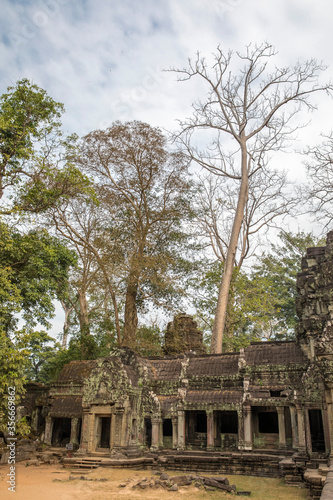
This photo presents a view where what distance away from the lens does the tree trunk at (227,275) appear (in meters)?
21.5

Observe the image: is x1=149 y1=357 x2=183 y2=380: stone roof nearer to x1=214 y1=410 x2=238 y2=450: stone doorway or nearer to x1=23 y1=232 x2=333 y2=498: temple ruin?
x1=23 y1=232 x2=333 y2=498: temple ruin

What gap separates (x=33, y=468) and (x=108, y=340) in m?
11.8

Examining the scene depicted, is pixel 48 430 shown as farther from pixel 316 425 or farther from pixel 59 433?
pixel 316 425

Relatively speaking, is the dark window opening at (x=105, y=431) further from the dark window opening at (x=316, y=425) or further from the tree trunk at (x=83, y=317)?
the tree trunk at (x=83, y=317)

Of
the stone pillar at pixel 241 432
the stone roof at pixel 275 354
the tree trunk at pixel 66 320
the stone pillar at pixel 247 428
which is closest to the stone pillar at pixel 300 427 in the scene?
the stone pillar at pixel 247 428

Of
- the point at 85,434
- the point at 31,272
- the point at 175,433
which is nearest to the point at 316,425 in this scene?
the point at 175,433

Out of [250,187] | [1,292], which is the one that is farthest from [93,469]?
[250,187]

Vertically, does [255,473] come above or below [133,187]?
below

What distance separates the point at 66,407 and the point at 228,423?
7389mm

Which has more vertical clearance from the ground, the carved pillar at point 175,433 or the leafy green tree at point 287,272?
the leafy green tree at point 287,272

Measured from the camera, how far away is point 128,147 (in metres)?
24.5

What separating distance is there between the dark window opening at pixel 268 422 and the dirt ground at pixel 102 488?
12.5ft

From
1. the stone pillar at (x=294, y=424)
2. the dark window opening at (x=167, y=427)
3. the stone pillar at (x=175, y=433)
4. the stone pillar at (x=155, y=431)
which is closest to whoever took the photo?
the stone pillar at (x=294, y=424)

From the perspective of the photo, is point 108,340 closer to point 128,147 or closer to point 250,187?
point 128,147
